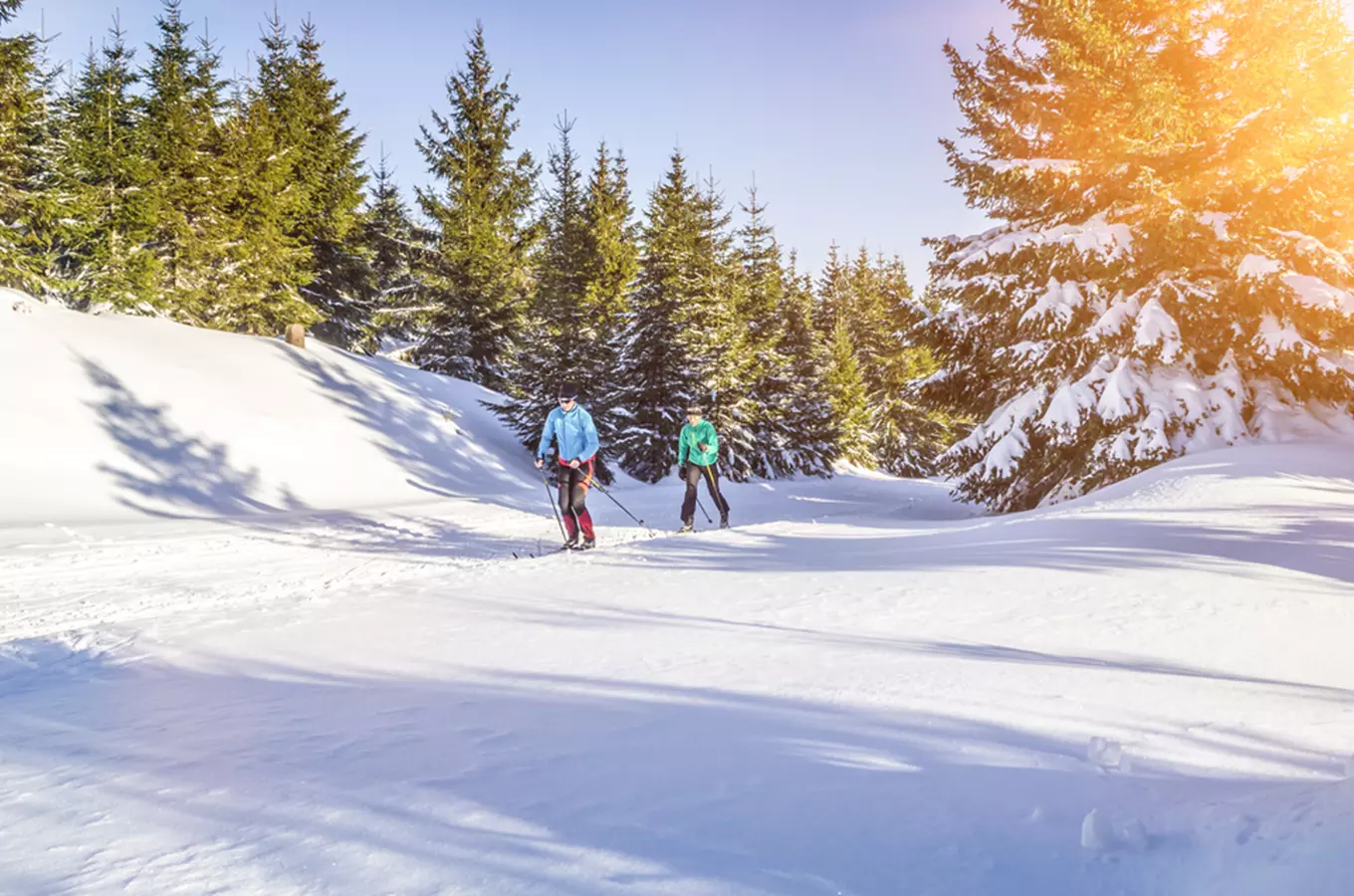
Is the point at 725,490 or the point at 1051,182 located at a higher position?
the point at 1051,182

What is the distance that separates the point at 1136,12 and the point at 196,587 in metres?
17.4

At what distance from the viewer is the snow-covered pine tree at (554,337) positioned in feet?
74.9

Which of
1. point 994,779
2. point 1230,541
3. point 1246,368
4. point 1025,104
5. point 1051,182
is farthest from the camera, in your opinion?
point 1025,104

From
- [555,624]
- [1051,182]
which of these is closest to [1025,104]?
[1051,182]

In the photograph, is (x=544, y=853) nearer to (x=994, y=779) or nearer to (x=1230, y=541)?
(x=994, y=779)

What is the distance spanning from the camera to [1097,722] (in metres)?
2.97

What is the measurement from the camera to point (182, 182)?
22.8 m

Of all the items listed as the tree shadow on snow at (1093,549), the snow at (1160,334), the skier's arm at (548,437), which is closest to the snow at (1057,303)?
the snow at (1160,334)

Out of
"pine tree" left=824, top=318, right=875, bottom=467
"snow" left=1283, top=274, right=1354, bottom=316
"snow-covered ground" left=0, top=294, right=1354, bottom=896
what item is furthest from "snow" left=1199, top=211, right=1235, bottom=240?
"pine tree" left=824, top=318, right=875, bottom=467

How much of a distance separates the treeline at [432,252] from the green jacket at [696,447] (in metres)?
5.33

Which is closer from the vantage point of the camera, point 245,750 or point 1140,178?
point 245,750

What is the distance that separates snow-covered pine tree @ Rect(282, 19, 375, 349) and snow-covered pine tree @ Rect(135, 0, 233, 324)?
136 inches

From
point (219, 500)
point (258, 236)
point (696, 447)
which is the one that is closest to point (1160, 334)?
point (696, 447)

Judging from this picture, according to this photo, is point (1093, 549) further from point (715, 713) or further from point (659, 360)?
point (659, 360)
